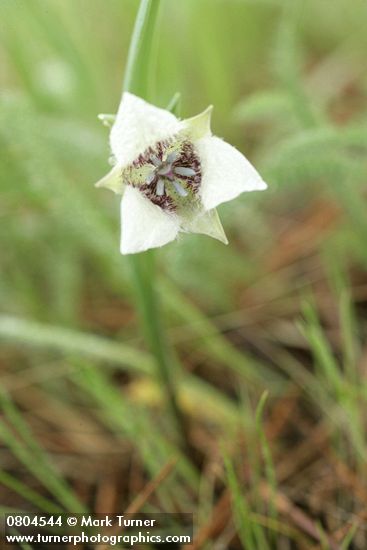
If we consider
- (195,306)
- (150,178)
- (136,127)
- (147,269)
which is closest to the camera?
(136,127)

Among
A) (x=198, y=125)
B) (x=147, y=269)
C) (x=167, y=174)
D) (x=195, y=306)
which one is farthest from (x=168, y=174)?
(x=195, y=306)

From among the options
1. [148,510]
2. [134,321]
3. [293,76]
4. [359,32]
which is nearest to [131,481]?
[148,510]

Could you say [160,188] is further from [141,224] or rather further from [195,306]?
[195,306]

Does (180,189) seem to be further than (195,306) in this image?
No

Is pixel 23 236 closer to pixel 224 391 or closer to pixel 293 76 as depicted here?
pixel 224 391

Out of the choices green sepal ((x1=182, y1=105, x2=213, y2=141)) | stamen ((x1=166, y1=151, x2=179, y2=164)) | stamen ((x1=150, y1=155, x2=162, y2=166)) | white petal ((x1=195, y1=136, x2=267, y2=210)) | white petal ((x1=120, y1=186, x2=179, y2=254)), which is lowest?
white petal ((x1=120, y1=186, x2=179, y2=254))

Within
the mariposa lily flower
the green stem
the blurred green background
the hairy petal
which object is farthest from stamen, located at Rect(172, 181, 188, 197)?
the blurred green background

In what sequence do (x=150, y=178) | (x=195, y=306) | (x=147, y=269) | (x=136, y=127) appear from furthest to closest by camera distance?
(x=195, y=306)
(x=147, y=269)
(x=150, y=178)
(x=136, y=127)

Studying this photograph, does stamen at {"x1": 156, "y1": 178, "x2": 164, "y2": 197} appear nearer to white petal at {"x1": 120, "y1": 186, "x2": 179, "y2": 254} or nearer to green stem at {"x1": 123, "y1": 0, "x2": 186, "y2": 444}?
white petal at {"x1": 120, "y1": 186, "x2": 179, "y2": 254}
